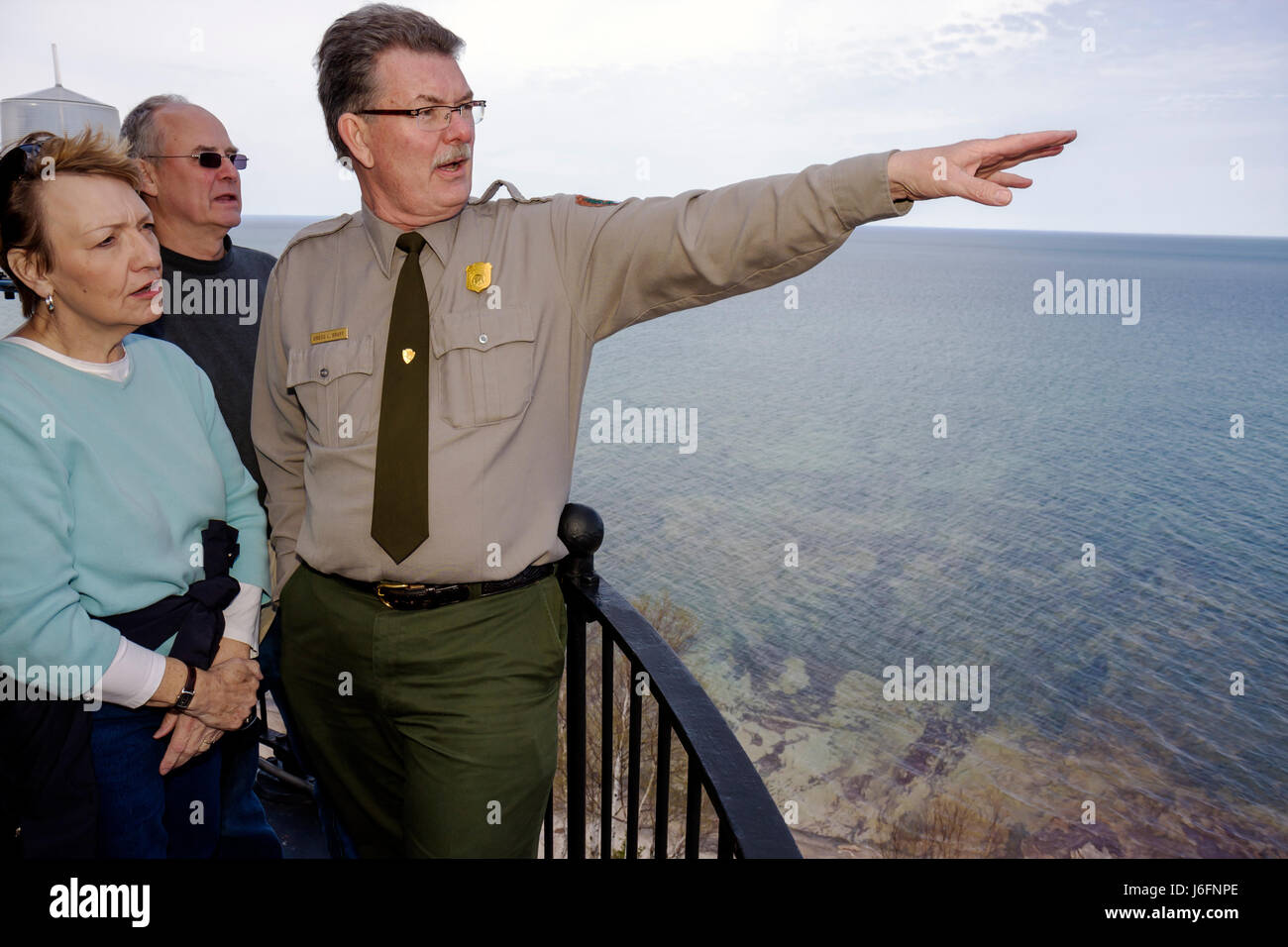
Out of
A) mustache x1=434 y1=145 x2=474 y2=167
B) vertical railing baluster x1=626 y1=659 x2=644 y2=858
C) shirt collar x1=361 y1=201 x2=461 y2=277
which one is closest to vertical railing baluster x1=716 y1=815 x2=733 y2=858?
vertical railing baluster x1=626 y1=659 x2=644 y2=858

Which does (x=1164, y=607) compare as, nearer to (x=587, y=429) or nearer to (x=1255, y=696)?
(x=1255, y=696)

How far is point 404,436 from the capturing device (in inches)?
71.1

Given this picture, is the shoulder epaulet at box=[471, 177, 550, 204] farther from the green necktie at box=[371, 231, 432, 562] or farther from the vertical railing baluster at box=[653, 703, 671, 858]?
the vertical railing baluster at box=[653, 703, 671, 858]

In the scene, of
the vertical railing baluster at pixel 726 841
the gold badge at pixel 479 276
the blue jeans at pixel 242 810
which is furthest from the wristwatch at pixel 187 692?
the vertical railing baluster at pixel 726 841

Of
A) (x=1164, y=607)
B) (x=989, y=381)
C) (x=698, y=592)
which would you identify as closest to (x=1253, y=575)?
(x=1164, y=607)

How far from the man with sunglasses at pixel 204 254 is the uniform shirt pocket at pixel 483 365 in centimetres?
80

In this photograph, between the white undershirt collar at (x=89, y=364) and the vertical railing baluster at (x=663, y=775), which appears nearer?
the vertical railing baluster at (x=663, y=775)

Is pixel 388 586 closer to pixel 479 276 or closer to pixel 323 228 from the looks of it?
pixel 479 276

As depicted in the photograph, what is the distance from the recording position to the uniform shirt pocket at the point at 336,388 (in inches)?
73.8

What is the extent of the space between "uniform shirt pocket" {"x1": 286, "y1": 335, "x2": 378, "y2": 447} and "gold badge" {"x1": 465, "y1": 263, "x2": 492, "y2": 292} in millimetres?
229

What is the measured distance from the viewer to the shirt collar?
1949 millimetres

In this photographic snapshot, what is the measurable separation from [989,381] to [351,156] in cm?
6816

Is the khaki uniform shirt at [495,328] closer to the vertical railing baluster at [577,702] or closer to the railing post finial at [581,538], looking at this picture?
the railing post finial at [581,538]

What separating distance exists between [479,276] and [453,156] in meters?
0.25
